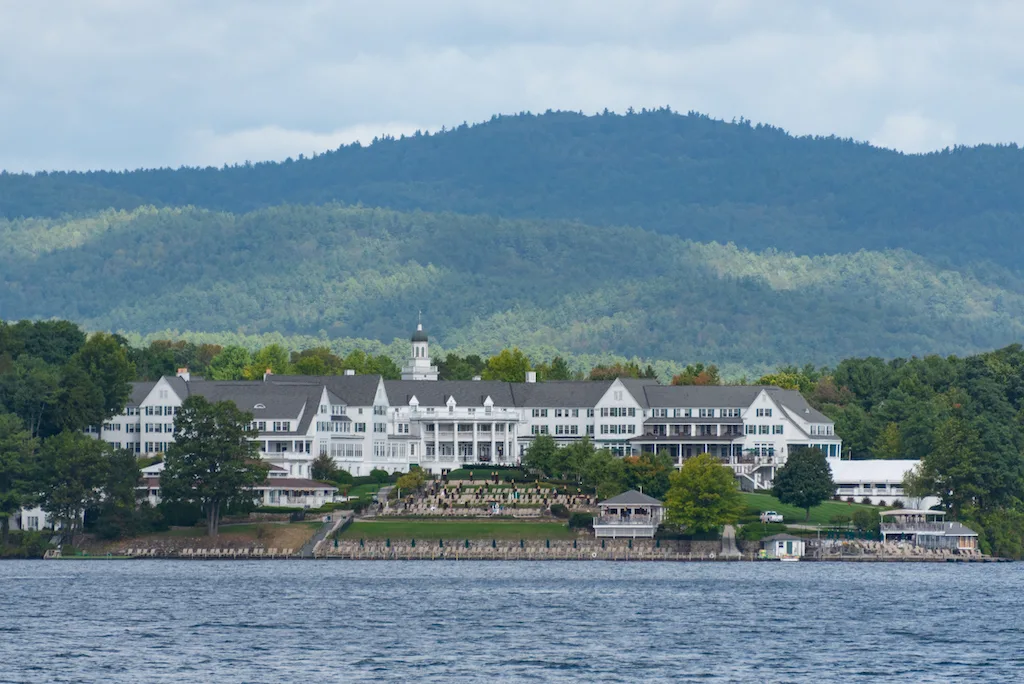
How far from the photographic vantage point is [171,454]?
463 ft

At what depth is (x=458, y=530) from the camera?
465 ft

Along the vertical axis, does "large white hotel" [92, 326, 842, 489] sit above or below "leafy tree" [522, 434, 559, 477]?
above

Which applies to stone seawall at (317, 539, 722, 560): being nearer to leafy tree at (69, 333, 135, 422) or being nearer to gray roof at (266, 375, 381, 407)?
leafy tree at (69, 333, 135, 422)

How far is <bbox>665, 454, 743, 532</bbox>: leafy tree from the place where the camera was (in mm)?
138375

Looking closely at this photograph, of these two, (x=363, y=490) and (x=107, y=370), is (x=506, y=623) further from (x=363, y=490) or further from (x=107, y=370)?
(x=107, y=370)

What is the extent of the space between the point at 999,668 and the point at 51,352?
113182 mm

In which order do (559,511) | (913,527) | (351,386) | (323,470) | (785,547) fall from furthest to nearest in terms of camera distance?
(351,386) < (323,470) < (559,511) < (913,527) < (785,547)

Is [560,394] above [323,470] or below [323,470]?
above

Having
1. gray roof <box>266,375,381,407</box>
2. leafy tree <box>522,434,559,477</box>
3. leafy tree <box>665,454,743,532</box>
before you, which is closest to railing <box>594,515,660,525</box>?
leafy tree <box>665,454,743,532</box>

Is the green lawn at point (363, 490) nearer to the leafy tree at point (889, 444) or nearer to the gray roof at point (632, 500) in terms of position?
the gray roof at point (632, 500)

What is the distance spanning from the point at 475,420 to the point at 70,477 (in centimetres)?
4455

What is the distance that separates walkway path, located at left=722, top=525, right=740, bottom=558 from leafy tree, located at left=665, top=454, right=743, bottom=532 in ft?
2.91

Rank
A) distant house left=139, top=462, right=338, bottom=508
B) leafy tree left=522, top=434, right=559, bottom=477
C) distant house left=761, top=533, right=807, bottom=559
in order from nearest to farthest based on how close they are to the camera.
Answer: distant house left=761, top=533, right=807, bottom=559 → distant house left=139, top=462, right=338, bottom=508 → leafy tree left=522, top=434, right=559, bottom=477

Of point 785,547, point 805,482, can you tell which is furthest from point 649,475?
point 785,547
